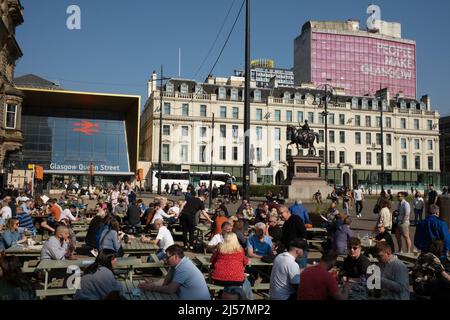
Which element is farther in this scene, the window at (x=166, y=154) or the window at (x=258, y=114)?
the window at (x=258, y=114)

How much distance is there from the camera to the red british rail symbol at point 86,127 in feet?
215

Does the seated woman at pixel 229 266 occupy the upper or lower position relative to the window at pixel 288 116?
lower

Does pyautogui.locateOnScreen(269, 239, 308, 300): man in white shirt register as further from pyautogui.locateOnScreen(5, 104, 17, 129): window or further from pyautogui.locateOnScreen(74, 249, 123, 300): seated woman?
pyautogui.locateOnScreen(5, 104, 17, 129): window

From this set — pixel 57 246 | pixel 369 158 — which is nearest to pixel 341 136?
pixel 369 158

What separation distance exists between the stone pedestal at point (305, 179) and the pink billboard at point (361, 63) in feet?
239

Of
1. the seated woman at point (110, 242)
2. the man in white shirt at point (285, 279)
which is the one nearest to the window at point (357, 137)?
the seated woman at point (110, 242)

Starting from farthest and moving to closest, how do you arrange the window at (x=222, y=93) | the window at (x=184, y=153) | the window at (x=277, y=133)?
the window at (x=277, y=133)
the window at (x=222, y=93)
the window at (x=184, y=153)

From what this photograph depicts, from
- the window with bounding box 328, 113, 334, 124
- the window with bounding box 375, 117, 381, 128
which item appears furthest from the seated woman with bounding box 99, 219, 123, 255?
the window with bounding box 375, 117, 381, 128

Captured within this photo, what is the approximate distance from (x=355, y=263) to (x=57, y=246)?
217 inches

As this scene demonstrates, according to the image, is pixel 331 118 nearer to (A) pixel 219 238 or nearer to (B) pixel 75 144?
(B) pixel 75 144

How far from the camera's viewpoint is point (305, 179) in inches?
1282

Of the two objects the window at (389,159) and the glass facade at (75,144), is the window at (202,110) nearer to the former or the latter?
the glass facade at (75,144)

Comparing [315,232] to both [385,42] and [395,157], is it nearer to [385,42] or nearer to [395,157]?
[395,157]
